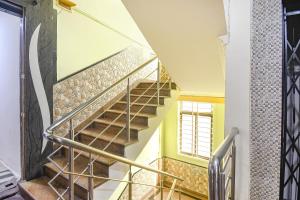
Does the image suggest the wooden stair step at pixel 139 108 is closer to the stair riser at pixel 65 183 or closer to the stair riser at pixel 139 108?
the stair riser at pixel 139 108

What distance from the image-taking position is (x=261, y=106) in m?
1.07

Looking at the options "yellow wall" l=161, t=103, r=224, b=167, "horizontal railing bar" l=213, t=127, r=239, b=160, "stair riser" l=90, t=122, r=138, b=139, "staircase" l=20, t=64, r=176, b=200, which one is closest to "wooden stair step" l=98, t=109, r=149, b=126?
"staircase" l=20, t=64, r=176, b=200

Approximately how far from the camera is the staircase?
197 cm

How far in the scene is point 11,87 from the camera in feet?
8.27

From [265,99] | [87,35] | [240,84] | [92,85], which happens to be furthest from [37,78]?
[265,99]

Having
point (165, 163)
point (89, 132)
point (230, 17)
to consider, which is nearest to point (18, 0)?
point (89, 132)

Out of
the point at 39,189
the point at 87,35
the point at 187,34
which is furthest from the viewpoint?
the point at 87,35

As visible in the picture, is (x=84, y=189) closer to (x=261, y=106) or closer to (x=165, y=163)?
(x=261, y=106)

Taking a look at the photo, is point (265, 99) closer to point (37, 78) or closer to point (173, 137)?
point (37, 78)

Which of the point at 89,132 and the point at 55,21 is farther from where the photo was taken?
the point at 89,132

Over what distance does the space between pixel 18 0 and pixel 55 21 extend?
44 centimetres

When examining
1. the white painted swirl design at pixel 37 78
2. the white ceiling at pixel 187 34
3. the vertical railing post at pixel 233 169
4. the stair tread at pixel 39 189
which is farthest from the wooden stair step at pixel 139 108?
the vertical railing post at pixel 233 169

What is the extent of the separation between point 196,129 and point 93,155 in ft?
9.31

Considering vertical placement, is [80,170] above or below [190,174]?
above
